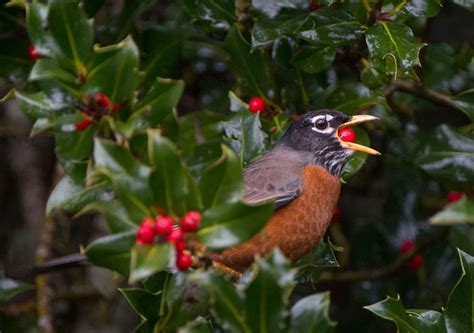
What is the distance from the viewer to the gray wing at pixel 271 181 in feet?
10.2

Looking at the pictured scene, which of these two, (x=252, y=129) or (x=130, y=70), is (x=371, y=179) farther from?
(x=130, y=70)

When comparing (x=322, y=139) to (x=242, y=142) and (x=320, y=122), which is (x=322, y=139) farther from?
(x=242, y=142)

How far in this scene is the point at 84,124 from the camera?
2.65 meters

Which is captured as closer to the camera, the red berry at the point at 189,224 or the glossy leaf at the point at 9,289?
the red berry at the point at 189,224

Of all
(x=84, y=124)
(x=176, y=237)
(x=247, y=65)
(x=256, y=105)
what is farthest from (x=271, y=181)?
(x=176, y=237)

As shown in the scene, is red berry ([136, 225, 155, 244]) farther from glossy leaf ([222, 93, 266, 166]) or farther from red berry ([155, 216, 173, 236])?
glossy leaf ([222, 93, 266, 166])

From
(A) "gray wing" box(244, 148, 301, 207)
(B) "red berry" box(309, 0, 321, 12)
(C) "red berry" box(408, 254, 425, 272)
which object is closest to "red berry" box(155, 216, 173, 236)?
(A) "gray wing" box(244, 148, 301, 207)

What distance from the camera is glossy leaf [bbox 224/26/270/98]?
10.8 ft

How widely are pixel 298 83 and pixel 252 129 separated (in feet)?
1.64

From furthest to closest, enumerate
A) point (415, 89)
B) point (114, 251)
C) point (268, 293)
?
point (415, 89) → point (114, 251) → point (268, 293)

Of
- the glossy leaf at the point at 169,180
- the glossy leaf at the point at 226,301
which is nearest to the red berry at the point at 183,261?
the glossy leaf at the point at 169,180

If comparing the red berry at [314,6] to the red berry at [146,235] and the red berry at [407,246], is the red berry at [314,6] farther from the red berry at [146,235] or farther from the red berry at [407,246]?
the red berry at [407,246]

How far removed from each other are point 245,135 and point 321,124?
1.29 feet

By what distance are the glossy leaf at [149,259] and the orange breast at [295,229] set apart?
2.60 feet
